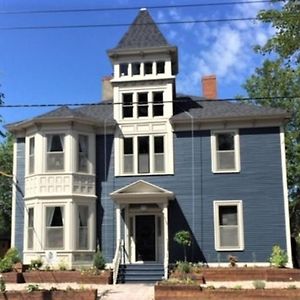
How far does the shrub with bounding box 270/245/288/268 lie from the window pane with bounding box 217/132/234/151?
4724 millimetres

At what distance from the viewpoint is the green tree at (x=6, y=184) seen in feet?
124

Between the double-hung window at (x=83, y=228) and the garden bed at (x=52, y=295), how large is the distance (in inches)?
267

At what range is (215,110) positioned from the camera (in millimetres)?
23562

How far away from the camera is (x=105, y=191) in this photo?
2305cm

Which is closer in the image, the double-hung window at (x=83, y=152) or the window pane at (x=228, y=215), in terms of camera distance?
the window pane at (x=228, y=215)

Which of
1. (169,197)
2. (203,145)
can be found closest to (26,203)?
(169,197)

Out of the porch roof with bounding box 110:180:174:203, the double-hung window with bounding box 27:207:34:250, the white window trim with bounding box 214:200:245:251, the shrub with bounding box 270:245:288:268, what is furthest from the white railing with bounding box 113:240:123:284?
the shrub with bounding box 270:245:288:268

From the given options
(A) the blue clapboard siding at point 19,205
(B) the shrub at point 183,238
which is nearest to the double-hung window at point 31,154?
(A) the blue clapboard siding at point 19,205

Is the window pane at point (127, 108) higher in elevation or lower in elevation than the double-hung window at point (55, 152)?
higher

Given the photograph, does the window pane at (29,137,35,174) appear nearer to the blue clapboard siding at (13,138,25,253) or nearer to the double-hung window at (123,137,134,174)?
the blue clapboard siding at (13,138,25,253)

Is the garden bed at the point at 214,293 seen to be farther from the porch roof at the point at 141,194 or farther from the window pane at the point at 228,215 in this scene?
the window pane at the point at 228,215

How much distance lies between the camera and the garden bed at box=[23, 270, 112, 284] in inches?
762

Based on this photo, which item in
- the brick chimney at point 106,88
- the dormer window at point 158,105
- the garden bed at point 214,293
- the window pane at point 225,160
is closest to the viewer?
the garden bed at point 214,293

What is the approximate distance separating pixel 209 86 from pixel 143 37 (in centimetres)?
460
